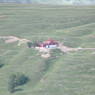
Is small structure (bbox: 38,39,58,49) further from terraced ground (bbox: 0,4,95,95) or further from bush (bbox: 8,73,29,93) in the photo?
bush (bbox: 8,73,29,93)

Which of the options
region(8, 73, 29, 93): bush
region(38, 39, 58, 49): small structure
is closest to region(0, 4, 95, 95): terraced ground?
region(8, 73, 29, 93): bush

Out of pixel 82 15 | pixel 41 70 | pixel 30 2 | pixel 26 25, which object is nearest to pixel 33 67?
pixel 41 70

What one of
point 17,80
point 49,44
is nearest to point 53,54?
point 49,44

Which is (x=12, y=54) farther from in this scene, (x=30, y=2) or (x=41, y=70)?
(x=30, y=2)

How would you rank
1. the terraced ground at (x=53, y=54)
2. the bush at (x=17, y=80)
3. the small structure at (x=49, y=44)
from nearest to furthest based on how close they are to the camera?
the terraced ground at (x=53, y=54)
the bush at (x=17, y=80)
the small structure at (x=49, y=44)

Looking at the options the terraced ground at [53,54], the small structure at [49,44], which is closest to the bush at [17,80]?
the terraced ground at [53,54]

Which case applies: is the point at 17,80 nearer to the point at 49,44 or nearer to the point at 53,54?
the point at 53,54

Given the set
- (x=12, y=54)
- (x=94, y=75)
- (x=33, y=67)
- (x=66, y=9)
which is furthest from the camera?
(x=66, y=9)

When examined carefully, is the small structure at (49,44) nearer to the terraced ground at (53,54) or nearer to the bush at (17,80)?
the terraced ground at (53,54)
